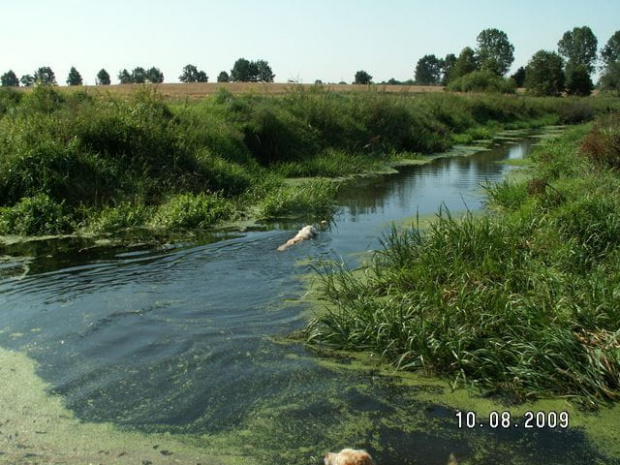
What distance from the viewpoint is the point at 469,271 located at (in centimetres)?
614

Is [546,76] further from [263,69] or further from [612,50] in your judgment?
[612,50]

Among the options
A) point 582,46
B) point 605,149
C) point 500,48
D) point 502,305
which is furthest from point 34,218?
point 582,46

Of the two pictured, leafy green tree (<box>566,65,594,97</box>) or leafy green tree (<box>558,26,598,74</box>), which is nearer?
leafy green tree (<box>566,65,594,97</box>)

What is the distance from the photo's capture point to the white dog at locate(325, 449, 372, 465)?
3645 mm

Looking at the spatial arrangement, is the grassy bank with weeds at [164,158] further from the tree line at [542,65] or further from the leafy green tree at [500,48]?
the leafy green tree at [500,48]

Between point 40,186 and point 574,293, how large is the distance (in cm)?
902

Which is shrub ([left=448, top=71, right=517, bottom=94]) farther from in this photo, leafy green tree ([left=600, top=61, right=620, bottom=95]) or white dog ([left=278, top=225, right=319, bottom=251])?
white dog ([left=278, top=225, right=319, bottom=251])

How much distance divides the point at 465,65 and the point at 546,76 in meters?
9.40

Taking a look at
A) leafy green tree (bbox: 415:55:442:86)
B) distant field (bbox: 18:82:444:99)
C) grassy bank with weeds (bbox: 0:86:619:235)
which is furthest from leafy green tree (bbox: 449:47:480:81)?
grassy bank with weeds (bbox: 0:86:619:235)

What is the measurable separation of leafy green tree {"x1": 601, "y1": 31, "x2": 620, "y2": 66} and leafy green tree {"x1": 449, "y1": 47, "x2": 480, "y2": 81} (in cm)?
5075

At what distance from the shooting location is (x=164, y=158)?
41.9 ft

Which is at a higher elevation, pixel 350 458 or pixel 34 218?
pixel 34 218

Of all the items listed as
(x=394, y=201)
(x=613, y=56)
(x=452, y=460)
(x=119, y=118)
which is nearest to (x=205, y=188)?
(x=119, y=118)

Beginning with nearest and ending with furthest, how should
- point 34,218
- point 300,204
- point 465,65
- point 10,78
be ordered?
point 34,218 → point 300,204 → point 465,65 → point 10,78
